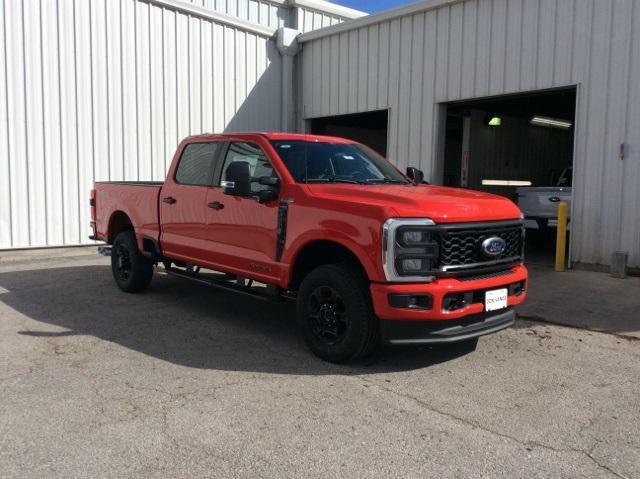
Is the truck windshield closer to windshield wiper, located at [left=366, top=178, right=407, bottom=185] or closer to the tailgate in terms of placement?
windshield wiper, located at [left=366, top=178, right=407, bottom=185]

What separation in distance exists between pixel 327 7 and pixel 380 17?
456 centimetres

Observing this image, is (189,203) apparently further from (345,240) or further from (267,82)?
(267,82)

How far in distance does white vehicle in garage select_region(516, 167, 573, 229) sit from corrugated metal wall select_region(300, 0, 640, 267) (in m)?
1.55

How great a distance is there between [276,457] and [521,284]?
9.35 ft

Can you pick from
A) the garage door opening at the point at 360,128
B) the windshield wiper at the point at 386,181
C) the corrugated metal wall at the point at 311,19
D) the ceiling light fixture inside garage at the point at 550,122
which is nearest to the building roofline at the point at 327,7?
the corrugated metal wall at the point at 311,19

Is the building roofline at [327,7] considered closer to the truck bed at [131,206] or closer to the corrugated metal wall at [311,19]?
the corrugated metal wall at [311,19]

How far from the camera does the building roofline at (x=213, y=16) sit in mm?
12727

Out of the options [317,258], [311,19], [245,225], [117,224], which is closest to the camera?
[317,258]

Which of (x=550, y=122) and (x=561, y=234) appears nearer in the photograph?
(x=561, y=234)

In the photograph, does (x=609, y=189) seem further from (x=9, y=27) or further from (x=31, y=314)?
(x=9, y=27)

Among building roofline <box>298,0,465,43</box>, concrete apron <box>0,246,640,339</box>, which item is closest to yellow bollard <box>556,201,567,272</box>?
concrete apron <box>0,246,640,339</box>

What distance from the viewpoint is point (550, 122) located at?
2056 centimetres

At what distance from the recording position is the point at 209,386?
433cm

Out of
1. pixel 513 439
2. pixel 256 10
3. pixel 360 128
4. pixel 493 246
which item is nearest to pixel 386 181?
pixel 493 246
